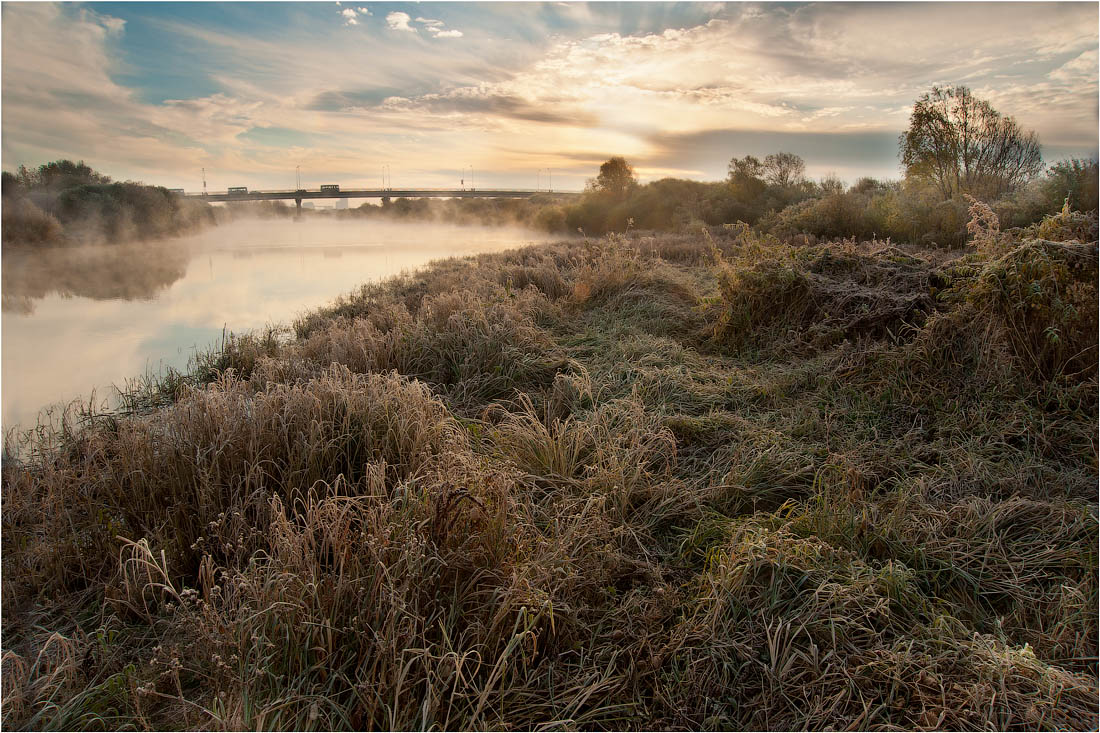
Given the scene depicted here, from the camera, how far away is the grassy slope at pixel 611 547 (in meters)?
2.04

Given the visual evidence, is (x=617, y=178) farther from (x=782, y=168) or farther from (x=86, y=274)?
(x=86, y=274)

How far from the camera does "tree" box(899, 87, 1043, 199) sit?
59.8ft

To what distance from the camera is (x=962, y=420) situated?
13.6 ft

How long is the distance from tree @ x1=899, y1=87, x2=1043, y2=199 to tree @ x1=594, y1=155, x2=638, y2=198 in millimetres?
18662

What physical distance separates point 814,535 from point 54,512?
411 cm

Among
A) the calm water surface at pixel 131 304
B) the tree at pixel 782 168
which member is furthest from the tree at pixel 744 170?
the calm water surface at pixel 131 304

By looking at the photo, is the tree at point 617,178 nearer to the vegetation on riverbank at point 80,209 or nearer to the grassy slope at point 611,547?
the vegetation on riverbank at point 80,209

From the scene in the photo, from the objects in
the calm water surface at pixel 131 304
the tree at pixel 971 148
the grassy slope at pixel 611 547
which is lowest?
the grassy slope at pixel 611 547

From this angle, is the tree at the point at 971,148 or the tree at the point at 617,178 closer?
the tree at the point at 971,148

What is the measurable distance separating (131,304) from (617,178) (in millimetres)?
29378

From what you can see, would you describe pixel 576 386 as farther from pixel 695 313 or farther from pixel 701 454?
pixel 695 313

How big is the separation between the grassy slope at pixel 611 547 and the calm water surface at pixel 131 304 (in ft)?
10.3

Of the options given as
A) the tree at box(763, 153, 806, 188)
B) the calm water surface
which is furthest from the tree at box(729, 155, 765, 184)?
the calm water surface

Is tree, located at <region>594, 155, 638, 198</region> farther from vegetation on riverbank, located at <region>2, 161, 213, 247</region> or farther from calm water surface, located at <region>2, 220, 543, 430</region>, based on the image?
vegetation on riverbank, located at <region>2, 161, 213, 247</region>
